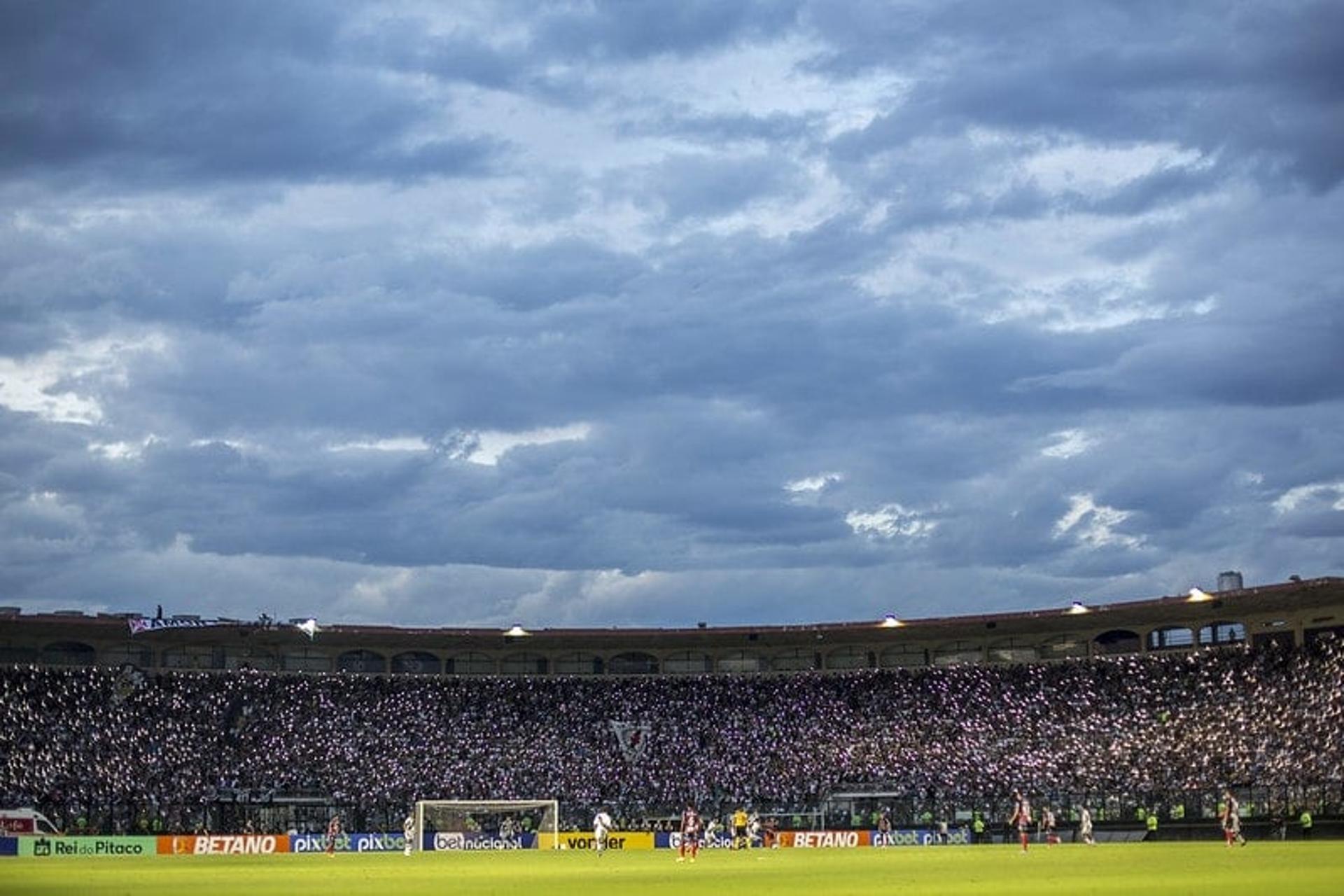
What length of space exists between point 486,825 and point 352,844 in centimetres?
907

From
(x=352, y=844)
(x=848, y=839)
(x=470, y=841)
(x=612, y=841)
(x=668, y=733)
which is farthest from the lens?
(x=668, y=733)

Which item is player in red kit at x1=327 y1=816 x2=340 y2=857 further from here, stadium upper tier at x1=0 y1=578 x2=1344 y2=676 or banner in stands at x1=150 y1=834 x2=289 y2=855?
stadium upper tier at x1=0 y1=578 x2=1344 y2=676

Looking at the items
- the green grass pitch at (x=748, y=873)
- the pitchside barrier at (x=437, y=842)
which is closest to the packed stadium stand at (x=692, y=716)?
the pitchside barrier at (x=437, y=842)

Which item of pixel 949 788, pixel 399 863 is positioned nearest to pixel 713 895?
pixel 399 863

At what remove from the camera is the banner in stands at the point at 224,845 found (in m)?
82.4

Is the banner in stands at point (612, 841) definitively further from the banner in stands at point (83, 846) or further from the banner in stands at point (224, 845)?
the banner in stands at point (83, 846)

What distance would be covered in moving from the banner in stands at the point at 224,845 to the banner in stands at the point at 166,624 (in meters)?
23.6

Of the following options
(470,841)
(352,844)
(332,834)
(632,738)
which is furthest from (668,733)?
(332,834)

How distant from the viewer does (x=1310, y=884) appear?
32.9 metres

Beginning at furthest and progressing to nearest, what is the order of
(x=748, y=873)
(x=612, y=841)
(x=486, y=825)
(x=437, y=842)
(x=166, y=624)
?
(x=166, y=624) < (x=486, y=825) < (x=437, y=842) < (x=612, y=841) < (x=748, y=873)

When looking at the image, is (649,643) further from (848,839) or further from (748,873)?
(748,873)

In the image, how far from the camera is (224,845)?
83.6 metres

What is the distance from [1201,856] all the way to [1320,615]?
1839 inches

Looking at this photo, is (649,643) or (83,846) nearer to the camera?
(83,846)
